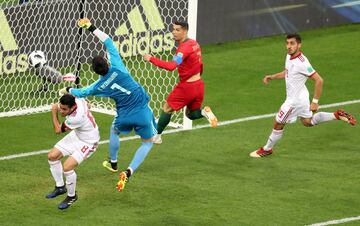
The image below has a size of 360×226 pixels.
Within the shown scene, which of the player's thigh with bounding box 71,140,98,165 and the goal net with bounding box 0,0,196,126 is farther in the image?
the goal net with bounding box 0,0,196,126

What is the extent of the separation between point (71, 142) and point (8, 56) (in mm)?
6818

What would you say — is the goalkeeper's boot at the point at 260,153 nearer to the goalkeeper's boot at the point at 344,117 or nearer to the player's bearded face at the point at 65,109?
the goalkeeper's boot at the point at 344,117

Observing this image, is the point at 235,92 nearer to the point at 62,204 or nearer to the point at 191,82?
the point at 191,82

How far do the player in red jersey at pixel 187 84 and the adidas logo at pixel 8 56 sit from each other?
4.63 metres

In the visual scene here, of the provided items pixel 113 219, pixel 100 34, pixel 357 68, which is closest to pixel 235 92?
pixel 357 68

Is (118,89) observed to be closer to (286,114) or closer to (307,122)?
(286,114)

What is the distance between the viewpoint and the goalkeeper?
1428 cm

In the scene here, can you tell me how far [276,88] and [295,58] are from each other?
4.62 metres

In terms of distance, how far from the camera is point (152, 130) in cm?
1498

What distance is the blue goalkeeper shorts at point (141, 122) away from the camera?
14.8 metres

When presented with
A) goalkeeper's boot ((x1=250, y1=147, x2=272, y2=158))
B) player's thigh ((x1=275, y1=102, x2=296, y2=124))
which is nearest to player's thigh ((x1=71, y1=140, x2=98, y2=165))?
goalkeeper's boot ((x1=250, y1=147, x2=272, y2=158))

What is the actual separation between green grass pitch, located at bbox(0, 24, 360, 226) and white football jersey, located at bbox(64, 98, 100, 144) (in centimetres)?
85

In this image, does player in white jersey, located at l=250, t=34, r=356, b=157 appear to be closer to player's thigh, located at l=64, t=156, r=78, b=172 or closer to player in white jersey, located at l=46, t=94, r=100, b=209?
player in white jersey, located at l=46, t=94, r=100, b=209

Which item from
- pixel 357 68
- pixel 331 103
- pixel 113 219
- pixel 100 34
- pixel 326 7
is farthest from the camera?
pixel 326 7
